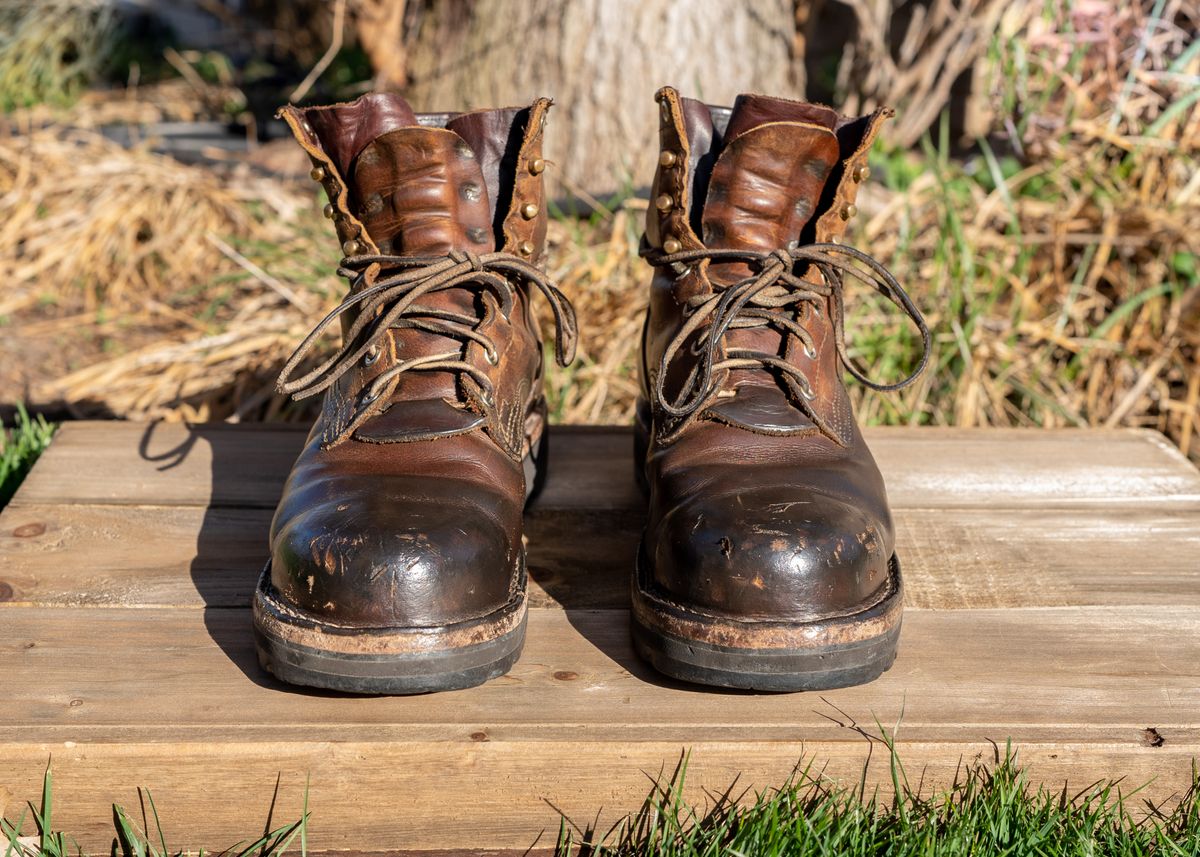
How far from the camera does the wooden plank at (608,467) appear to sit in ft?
6.84

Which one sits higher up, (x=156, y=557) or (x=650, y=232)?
(x=650, y=232)

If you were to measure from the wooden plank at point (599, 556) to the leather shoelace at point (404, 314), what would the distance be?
13.6 inches

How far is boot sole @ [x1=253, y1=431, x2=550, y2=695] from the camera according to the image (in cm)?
137

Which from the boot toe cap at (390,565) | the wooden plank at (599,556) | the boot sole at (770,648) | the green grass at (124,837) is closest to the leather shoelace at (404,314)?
the boot toe cap at (390,565)

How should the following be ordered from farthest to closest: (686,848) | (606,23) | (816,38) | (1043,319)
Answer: (816,38) → (606,23) → (1043,319) → (686,848)

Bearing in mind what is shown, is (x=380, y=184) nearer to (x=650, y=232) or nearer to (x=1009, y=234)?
(x=650, y=232)

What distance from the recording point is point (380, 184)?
1663mm

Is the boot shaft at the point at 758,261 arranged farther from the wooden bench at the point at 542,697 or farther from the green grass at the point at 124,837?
the green grass at the point at 124,837

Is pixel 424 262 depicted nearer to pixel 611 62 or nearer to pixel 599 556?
pixel 599 556

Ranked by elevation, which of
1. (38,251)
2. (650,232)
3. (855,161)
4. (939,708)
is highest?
(855,161)

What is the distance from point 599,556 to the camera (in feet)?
6.14

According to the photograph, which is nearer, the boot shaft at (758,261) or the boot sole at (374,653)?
the boot sole at (374,653)

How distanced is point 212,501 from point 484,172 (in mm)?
798

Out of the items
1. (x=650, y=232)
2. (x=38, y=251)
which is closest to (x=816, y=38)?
(x=38, y=251)
